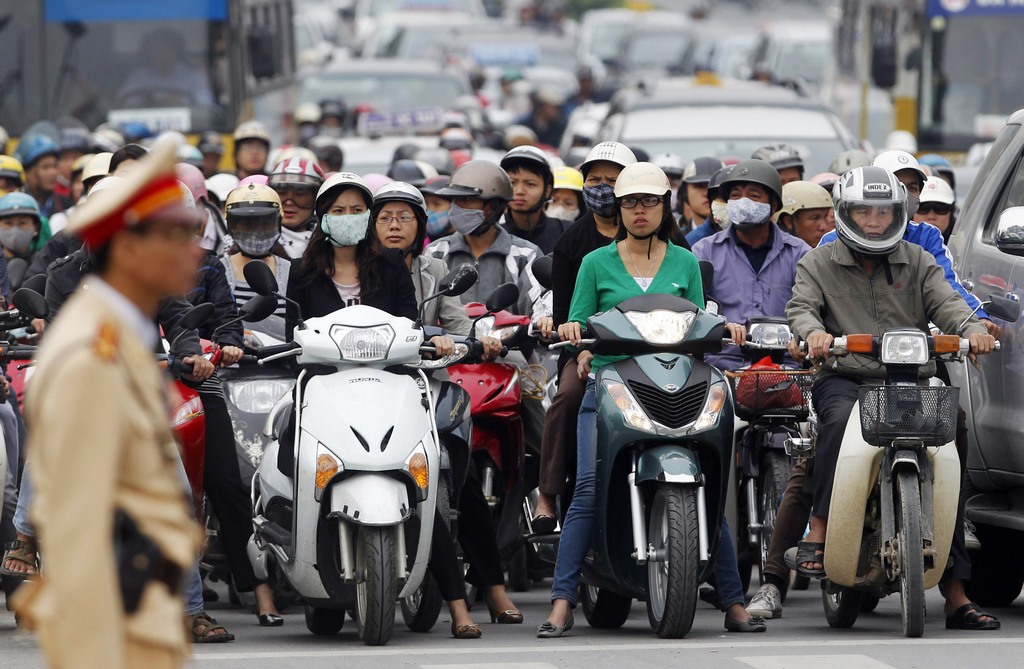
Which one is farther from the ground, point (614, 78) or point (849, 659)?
point (614, 78)

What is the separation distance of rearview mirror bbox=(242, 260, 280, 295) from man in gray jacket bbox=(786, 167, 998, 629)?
2.09m

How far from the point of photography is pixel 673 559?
7.92 metres

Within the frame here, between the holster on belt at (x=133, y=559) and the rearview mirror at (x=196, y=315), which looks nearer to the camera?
the holster on belt at (x=133, y=559)

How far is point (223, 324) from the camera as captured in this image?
8672 mm

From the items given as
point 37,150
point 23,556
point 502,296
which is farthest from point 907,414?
point 37,150

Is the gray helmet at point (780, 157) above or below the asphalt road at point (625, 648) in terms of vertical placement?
above

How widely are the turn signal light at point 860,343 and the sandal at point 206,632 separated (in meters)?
2.73

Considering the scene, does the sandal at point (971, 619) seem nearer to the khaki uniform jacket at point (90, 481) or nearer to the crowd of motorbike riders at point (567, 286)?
the crowd of motorbike riders at point (567, 286)

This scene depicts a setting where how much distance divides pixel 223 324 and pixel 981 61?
47.6 ft

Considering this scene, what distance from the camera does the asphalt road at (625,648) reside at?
773cm

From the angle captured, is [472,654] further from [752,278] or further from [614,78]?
[614,78]

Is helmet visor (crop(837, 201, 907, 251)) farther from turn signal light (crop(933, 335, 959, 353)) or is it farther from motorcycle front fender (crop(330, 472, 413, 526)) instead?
motorcycle front fender (crop(330, 472, 413, 526))

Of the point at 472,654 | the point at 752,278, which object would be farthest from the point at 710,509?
the point at 752,278

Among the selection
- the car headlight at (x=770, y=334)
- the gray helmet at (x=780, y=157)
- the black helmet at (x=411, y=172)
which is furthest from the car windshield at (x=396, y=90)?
the car headlight at (x=770, y=334)
